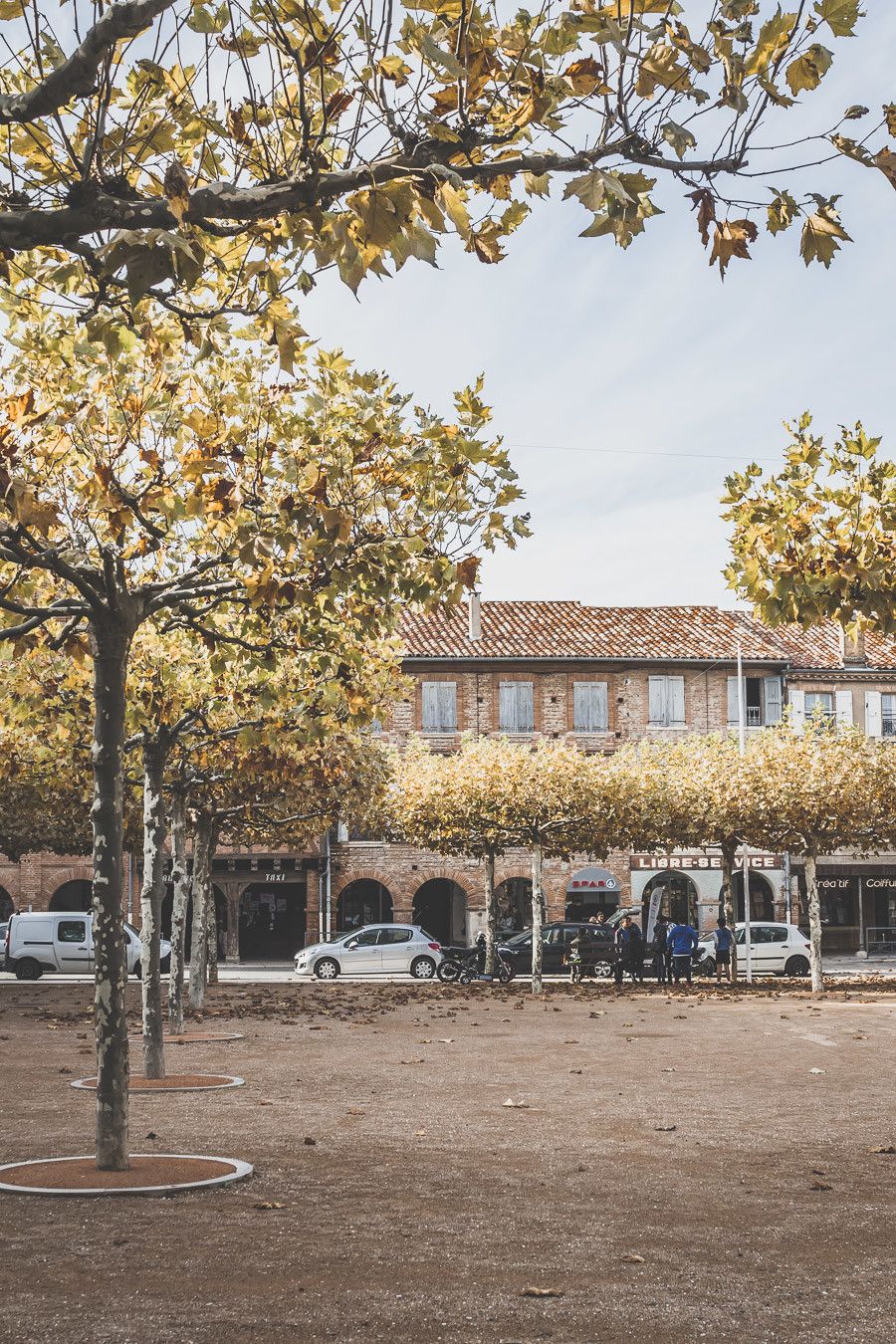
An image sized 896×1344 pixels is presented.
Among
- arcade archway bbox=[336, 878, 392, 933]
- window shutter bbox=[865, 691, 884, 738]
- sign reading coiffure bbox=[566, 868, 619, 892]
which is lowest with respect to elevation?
arcade archway bbox=[336, 878, 392, 933]

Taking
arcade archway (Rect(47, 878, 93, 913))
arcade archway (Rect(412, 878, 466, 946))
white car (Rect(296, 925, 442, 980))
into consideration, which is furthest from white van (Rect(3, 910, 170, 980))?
arcade archway (Rect(412, 878, 466, 946))

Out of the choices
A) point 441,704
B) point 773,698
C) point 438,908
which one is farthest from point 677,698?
point 438,908

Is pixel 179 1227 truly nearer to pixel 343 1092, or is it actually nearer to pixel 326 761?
pixel 343 1092

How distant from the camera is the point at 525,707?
54.2m

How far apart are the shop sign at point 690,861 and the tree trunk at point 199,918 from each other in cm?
2811

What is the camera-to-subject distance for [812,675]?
55.3 meters

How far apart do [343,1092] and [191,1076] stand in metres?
1.84

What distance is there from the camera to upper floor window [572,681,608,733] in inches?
2135

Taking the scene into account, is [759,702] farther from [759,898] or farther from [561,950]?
[561,950]

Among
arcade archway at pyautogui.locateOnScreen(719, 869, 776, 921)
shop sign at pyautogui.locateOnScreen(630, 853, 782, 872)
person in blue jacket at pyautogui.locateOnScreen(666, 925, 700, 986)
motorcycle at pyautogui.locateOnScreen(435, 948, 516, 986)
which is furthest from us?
arcade archway at pyautogui.locateOnScreen(719, 869, 776, 921)

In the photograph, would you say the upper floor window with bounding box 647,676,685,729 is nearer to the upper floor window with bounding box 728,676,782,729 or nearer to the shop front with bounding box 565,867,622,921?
the upper floor window with bounding box 728,676,782,729

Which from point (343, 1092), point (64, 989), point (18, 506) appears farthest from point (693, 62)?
point (64, 989)

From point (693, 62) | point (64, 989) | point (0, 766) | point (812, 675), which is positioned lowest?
point (64, 989)

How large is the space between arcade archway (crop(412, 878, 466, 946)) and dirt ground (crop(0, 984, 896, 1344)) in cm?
3681
